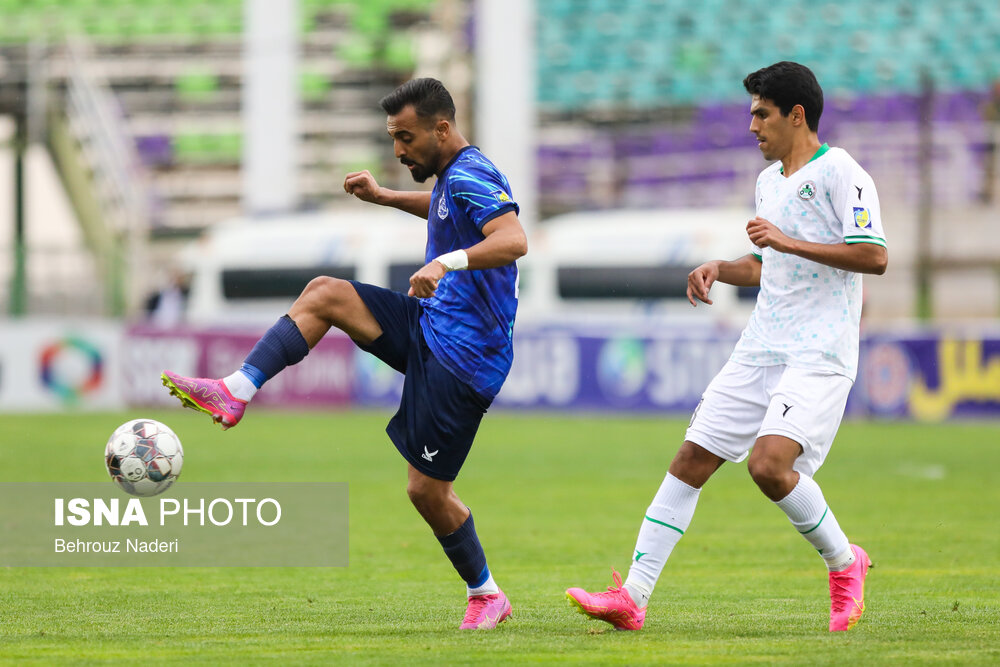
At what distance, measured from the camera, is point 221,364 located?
20984mm

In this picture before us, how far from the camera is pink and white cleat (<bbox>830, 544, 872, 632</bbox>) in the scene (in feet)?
17.3

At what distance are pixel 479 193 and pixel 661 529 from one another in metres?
1.43

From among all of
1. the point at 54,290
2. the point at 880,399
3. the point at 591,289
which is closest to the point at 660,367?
the point at 880,399

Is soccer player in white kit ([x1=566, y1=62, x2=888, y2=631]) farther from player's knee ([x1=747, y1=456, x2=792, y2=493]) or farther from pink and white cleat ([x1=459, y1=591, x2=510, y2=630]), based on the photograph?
pink and white cleat ([x1=459, y1=591, x2=510, y2=630])

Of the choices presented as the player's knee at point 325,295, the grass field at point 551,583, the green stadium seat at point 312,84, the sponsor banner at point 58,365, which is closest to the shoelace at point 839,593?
the grass field at point 551,583

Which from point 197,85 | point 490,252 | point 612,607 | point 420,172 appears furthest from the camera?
point 197,85

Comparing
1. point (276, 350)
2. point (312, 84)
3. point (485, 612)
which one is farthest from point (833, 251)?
point (312, 84)

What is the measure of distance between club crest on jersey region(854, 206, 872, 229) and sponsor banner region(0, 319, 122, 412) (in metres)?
17.3

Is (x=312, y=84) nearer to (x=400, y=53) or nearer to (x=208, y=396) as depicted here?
(x=400, y=53)

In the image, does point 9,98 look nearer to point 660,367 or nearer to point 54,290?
point 54,290

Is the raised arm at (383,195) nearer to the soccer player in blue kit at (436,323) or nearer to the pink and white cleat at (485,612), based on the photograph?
the soccer player in blue kit at (436,323)

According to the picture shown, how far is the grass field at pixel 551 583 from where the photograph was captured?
16.1 feet

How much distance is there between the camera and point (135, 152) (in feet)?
111

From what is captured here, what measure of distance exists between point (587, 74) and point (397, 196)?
78.7 ft
